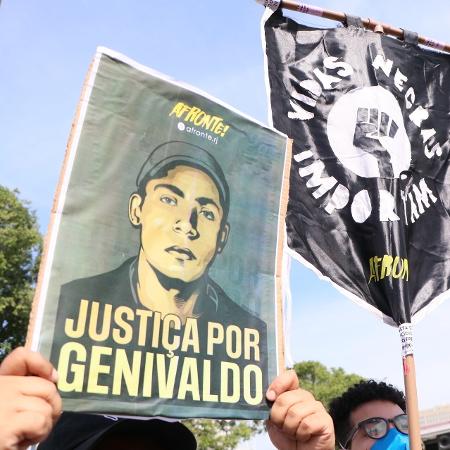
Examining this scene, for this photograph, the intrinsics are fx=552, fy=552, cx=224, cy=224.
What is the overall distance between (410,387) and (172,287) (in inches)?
59.9

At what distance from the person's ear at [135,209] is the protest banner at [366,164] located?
136 cm

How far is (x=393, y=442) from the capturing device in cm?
280

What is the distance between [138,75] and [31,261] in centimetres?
1409

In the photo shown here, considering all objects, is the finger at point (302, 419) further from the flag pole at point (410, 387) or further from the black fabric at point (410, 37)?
the black fabric at point (410, 37)

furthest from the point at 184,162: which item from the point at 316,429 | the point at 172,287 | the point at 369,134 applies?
the point at 369,134

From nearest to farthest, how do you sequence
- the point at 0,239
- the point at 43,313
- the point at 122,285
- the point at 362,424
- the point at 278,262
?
the point at 43,313, the point at 122,285, the point at 278,262, the point at 362,424, the point at 0,239

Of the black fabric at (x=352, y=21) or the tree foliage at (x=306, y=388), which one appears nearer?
the black fabric at (x=352, y=21)

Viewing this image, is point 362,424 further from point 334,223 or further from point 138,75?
point 138,75

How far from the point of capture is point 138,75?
1675mm

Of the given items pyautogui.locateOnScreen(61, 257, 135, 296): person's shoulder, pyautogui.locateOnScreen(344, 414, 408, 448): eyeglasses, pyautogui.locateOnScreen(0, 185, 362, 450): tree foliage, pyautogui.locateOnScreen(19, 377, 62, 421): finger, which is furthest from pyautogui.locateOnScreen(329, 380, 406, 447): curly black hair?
pyautogui.locateOnScreen(0, 185, 362, 450): tree foliage

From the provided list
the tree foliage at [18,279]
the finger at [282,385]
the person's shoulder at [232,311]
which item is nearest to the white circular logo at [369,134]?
the person's shoulder at [232,311]

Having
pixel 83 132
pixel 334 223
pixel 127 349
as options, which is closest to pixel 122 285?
pixel 127 349

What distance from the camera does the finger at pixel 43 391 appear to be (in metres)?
1.12

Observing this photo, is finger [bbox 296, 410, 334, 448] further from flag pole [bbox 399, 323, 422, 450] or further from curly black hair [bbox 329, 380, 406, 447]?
curly black hair [bbox 329, 380, 406, 447]
